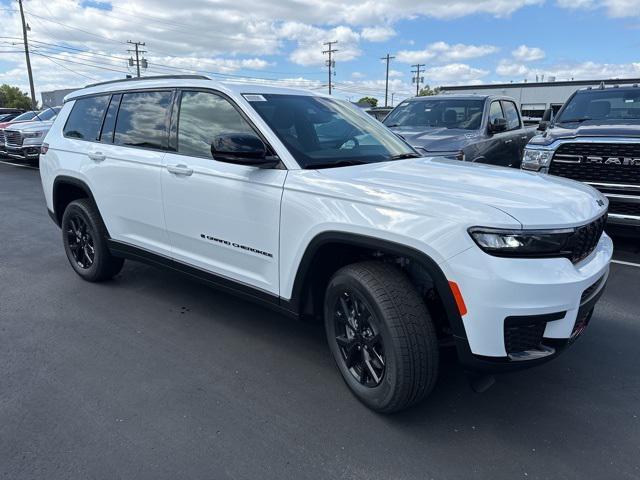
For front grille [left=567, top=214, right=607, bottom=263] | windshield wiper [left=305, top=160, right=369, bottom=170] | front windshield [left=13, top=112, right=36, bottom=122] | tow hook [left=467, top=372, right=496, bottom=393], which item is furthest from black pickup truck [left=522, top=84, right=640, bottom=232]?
front windshield [left=13, top=112, right=36, bottom=122]

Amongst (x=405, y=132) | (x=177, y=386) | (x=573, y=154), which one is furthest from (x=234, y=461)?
(x=405, y=132)

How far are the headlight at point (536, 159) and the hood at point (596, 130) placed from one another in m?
0.20

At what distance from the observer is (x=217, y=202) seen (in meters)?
3.38

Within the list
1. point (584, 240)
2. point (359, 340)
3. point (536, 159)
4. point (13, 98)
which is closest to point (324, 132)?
point (359, 340)

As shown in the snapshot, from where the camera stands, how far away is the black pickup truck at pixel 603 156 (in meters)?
5.40

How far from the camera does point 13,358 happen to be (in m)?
3.46

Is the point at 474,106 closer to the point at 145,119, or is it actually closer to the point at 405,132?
the point at 405,132

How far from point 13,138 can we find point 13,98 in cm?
8951

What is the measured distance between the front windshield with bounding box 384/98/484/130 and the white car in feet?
13.6

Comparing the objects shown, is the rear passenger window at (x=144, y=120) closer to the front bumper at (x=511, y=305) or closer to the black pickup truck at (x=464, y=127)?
the front bumper at (x=511, y=305)

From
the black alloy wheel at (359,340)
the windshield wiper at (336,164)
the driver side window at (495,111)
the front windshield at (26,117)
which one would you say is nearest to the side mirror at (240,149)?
the windshield wiper at (336,164)

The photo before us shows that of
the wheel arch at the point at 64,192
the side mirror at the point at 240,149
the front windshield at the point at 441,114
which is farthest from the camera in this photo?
the front windshield at the point at 441,114

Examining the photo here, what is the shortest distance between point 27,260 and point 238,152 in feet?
13.4

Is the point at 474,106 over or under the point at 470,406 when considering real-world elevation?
over
